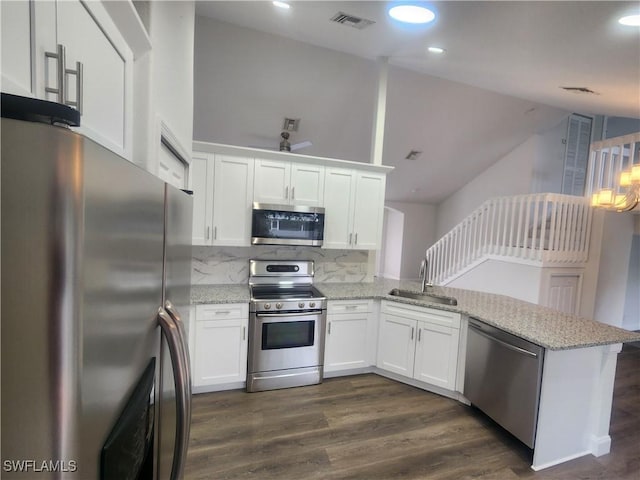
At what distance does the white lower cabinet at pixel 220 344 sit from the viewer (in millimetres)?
2967

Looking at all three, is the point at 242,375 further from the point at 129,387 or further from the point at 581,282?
the point at 581,282

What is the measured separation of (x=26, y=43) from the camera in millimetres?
588

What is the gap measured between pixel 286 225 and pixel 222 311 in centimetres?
104

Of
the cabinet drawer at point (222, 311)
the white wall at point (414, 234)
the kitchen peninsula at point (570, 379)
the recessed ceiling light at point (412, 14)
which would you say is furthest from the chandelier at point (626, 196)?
the white wall at point (414, 234)

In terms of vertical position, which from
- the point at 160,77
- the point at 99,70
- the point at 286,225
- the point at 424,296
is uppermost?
the point at 160,77

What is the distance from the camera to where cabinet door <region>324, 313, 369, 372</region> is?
11.2ft

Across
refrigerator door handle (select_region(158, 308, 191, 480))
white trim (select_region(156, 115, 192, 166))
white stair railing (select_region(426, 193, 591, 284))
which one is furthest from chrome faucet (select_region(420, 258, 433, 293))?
refrigerator door handle (select_region(158, 308, 191, 480))

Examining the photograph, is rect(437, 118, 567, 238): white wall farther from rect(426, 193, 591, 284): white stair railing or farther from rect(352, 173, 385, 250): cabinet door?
rect(352, 173, 385, 250): cabinet door

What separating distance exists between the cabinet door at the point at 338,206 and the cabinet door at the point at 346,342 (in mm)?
805

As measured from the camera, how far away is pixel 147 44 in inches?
47.9

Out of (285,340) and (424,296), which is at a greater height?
(424,296)

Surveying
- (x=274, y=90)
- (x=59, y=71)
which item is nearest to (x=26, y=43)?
(x=59, y=71)

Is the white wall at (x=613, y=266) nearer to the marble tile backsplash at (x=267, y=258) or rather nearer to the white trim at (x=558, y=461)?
the white trim at (x=558, y=461)

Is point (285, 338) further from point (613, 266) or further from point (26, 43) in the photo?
point (613, 266)
